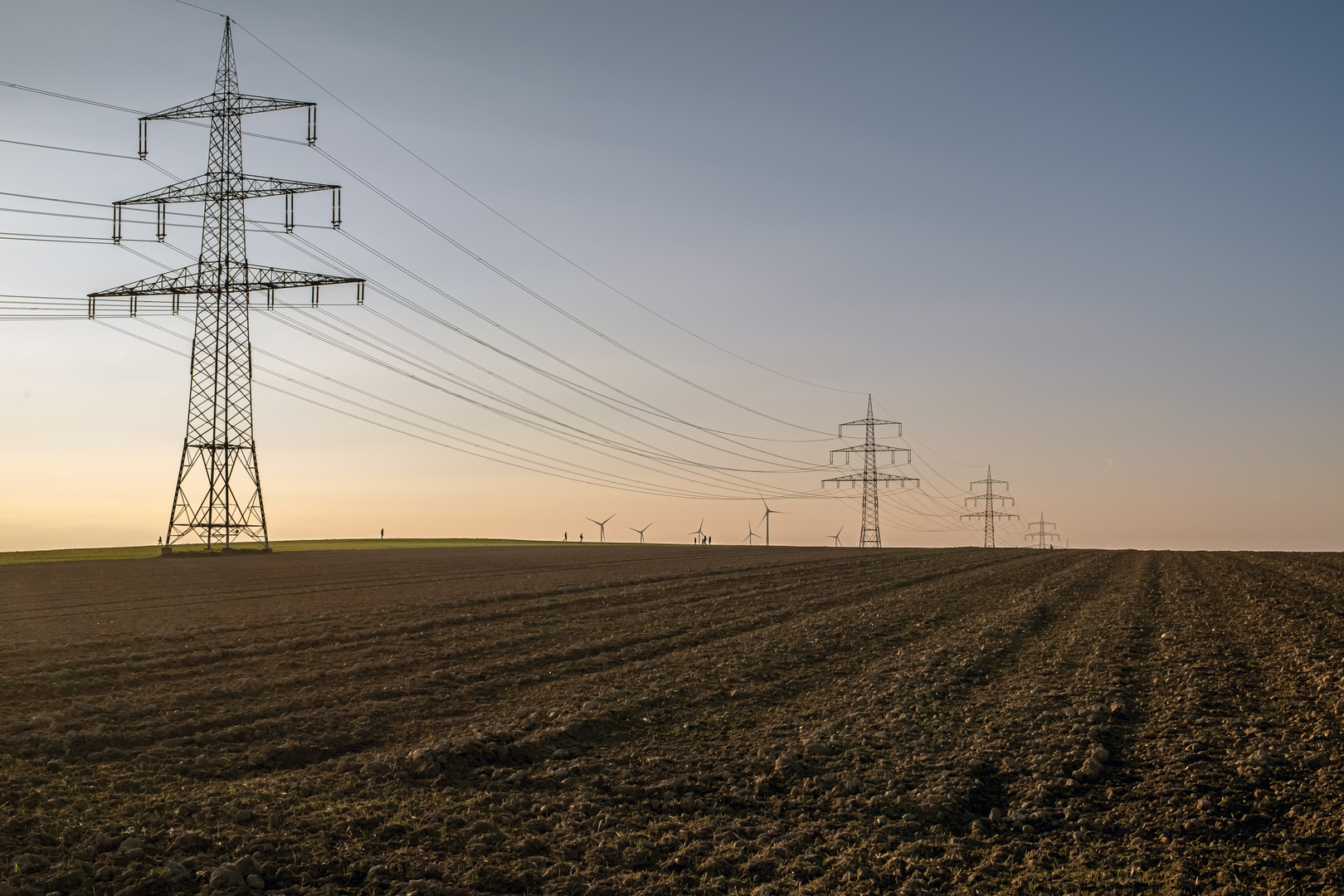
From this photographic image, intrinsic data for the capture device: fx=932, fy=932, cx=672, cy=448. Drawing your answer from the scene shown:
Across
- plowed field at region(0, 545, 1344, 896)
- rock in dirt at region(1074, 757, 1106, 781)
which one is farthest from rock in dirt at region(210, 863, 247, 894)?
rock in dirt at region(1074, 757, 1106, 781)

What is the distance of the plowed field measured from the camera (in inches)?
267

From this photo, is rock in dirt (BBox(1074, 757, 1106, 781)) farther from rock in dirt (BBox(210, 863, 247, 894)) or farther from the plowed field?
rock in dirt (BBox(210, 863, 247, 894))

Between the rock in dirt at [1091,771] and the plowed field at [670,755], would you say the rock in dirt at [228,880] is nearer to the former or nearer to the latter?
the plowed field at [670,755]

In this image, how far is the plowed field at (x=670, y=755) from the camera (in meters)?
6.79

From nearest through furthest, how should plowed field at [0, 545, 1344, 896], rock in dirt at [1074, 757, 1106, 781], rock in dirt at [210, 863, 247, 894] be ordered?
rock in dirt at [210, 863, 247, 894], plowed field at [0, 545, 1344, 896], rock in dirt at [1074, 757, 1106, 781]

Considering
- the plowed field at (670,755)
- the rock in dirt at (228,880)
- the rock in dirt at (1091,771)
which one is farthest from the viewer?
the rock in dirt at (1091,771)

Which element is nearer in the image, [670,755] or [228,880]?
[228,880]

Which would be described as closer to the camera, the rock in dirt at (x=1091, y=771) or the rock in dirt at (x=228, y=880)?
the rock in dirt at (x=228, y=880)

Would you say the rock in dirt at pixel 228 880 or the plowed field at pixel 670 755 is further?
the plowed field at pixel 670 755

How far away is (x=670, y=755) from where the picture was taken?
31.9 feet

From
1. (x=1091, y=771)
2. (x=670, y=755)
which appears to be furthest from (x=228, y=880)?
(x=1091, y=771)

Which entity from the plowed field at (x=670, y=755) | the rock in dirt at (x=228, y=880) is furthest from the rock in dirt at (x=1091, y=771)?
the rock in dirt at (x=228, y=880)

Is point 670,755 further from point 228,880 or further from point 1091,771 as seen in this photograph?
point 228,880

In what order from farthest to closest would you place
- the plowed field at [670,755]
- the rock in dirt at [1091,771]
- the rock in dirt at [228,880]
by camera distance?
the rock in dirt at [1091,771]
the plowed field at [670,755]
the rock in dirt at [228,880]
